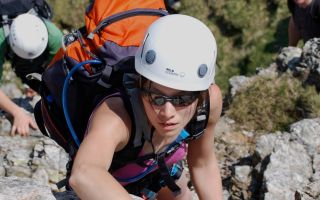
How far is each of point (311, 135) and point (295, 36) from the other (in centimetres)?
411

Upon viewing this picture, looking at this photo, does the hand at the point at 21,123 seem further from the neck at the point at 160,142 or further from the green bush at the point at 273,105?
the neck at the point at 160,142

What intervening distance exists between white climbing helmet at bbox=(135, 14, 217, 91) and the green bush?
3.58 m

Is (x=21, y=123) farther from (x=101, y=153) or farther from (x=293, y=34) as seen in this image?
(x=293, y=34)

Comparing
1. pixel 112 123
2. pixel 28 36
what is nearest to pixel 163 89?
pixel 112 123

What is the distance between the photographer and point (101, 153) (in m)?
2.94

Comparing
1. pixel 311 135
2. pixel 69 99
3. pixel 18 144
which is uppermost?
pixel 69 99

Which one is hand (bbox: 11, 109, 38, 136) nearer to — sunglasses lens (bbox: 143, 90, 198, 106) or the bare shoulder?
the bare shoulder

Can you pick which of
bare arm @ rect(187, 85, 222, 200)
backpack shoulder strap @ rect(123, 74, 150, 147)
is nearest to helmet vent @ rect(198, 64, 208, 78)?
backpack shoulder strap @ rect(123, 74, 150, 147)

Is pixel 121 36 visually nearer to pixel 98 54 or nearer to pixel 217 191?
pixel 98 54

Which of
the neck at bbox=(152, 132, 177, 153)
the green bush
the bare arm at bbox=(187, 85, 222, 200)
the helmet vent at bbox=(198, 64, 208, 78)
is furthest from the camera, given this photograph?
the green bush

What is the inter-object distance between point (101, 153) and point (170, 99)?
54 cm

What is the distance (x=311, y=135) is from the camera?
5.65 meters

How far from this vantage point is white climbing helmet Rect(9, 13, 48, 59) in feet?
22.7

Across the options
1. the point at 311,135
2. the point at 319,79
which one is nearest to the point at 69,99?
the point at 311,135
